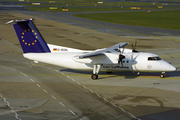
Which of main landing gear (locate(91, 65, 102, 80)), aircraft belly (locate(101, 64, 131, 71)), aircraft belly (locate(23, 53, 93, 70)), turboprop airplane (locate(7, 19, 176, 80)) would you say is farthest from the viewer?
aircraft belly (locate(23, 53, 93, 70))

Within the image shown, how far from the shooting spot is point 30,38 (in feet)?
96.4

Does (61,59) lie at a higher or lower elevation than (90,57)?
lower

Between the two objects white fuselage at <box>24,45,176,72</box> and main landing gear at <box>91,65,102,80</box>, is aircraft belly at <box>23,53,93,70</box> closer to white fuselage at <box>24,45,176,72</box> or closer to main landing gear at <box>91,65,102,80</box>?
white fuselage at <box>24,45,176,72</box>

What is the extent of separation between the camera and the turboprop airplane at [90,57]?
27.5 m

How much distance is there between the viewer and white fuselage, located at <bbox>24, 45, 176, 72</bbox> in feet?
90.2

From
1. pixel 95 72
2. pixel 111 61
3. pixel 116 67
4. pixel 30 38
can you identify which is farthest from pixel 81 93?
pixel 30 38

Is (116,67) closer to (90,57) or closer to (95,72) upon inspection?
(95,72)

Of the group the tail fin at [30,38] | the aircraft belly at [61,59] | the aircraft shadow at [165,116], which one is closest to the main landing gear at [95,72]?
the aircraft belly at [61,59]

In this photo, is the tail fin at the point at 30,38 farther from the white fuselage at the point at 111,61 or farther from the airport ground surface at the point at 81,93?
the airport ground surface at the point at 81,93

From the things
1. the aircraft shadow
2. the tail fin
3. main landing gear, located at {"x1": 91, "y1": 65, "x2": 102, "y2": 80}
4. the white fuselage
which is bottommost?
the aircraft shadow

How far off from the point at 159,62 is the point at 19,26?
15.5 m

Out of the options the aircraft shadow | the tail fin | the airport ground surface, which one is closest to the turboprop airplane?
the tail fin

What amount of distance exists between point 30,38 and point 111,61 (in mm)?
9464

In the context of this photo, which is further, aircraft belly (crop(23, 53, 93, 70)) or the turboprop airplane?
aircraft belly (crop(23, 53, 93, 70))
